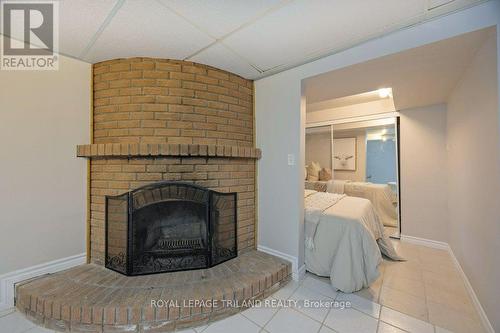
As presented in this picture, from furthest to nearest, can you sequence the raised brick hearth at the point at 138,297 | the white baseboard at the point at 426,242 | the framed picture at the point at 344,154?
the framed picture at the point at 344,154 < the white baseboard at the point at 426,242 < the raised brick hearth at the point at 138,297

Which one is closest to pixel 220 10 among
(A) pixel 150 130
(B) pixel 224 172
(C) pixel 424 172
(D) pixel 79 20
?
(D) pixel 79 20

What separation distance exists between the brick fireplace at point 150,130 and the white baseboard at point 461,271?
2349mm

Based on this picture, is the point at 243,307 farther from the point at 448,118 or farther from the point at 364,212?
the point at 448,118

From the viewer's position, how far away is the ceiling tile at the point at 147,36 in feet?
4.48

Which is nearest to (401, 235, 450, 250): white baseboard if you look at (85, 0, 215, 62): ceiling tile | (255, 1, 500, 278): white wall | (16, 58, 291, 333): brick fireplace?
(255, 1, 500, 278): white wall

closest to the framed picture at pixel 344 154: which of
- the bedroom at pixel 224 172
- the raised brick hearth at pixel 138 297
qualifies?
the bedroom at pixel 224 172

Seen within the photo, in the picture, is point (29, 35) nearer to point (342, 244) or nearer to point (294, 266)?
point (294, 266)

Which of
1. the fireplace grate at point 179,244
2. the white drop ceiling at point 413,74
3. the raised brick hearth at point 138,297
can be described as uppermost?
the white drop ceiling at point 413,74

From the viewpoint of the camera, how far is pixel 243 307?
5.53ft

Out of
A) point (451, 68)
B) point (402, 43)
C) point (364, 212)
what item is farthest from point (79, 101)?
point (451, 68)

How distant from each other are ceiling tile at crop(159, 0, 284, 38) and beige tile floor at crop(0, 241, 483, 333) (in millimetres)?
2260

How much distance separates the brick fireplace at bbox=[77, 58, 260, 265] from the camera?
6.33 ft

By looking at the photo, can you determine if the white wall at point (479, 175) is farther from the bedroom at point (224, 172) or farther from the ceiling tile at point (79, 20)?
the ceiling tile at point (79, 20)

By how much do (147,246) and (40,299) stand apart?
0.76 m
